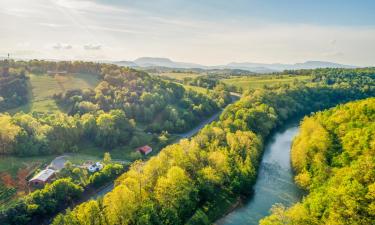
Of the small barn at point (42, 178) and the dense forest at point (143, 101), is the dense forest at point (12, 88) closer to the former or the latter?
the dense forest at point (143, 101)

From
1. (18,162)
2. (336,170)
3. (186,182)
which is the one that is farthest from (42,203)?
(336,170)

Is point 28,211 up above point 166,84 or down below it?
below

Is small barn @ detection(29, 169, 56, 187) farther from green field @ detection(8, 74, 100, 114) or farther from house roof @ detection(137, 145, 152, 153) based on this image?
green field @ detection(8, 74, 100, 114)

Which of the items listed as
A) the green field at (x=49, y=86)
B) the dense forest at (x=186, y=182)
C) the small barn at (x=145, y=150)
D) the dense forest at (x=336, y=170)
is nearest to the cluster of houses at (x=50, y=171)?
the dense forest at (x=186, y=182)

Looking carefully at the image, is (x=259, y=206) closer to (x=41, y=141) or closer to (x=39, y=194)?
(x=39, y=194)

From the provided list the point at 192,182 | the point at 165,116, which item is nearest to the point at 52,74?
the point at 165,116

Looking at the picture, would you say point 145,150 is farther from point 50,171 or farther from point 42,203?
point 42,203
